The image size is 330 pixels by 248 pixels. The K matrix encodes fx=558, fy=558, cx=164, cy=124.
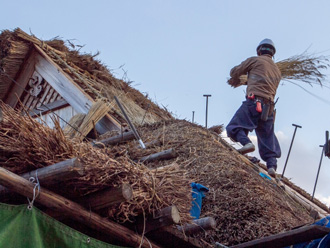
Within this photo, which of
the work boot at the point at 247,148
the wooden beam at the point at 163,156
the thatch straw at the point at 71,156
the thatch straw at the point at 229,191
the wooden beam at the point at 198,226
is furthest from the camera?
the work boot at the point at 247,148

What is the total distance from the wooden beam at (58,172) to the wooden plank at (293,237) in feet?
5.17

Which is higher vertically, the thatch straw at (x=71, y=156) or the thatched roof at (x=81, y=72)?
the thatched roof at (x=81, y=72)

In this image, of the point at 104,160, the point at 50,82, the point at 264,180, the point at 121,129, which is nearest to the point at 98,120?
the point at 121,129

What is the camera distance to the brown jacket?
297 inches

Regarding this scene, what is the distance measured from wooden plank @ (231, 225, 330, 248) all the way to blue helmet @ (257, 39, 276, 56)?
417 centimetres

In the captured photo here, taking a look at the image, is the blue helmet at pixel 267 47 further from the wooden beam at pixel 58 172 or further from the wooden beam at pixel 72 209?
the wooden beam at pixel 58 172

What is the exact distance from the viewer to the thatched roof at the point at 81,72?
762 cm

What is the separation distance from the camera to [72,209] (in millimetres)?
3455

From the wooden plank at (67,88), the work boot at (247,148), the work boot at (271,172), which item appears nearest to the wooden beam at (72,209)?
the work boot at (247,148)

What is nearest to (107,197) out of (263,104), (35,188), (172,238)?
(35,188)

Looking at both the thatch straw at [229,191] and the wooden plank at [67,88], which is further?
the wooden plank at [67,88]

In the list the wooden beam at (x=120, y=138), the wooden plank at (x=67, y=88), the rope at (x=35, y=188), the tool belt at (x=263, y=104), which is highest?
the tool belt at (x=263, y=104)

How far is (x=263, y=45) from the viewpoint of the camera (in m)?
7.87

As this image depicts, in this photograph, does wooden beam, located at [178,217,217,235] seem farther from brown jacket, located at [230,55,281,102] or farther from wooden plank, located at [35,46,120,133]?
brown jacket, located at [230,55,281,102]
